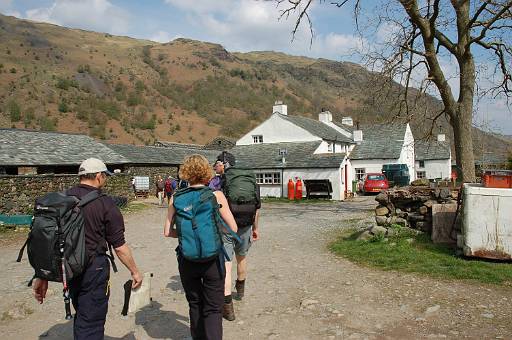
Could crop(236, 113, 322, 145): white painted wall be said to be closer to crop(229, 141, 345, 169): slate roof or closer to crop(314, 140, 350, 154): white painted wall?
crop(314, 140, 350, 154): white painted wall

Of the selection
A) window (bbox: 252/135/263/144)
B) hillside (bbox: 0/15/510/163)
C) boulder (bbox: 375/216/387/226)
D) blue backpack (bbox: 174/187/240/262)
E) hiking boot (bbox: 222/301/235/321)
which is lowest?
hiking boot (bbox: 222/301/235/321)

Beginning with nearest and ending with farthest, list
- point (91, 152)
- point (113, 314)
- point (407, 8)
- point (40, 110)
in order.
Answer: point (113, 314)
point (407, 8)
point (91, 152)
point (40, 110)

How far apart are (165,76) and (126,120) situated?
91.5 feet

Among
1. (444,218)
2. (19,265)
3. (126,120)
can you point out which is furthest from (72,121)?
(444,218)

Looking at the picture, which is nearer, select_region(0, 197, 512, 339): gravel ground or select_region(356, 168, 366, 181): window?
select_region(0, 197, 512, 339): gravel ground

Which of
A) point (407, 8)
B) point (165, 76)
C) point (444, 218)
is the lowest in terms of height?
point (444, 218)

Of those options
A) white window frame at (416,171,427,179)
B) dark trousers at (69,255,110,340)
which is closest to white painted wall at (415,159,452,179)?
white window frame at (416,171,427,179)

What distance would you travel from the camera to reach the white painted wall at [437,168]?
4100 cm

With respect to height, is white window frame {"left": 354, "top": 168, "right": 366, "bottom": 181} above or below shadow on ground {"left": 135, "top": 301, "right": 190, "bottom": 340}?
above

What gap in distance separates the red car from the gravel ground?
76.2 ft

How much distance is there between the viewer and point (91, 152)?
82.5ft

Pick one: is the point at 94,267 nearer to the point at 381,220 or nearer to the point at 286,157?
the point at 381,220

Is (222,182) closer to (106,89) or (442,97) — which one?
(442,97)

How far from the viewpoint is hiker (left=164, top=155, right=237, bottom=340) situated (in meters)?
3.69
